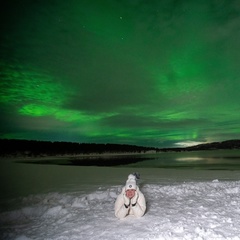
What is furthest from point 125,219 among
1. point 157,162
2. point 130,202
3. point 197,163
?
point 157,162

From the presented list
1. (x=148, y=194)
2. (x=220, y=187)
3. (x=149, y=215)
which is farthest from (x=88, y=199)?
(x=220, y=187)

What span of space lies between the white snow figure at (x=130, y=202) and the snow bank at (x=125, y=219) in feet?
0.60

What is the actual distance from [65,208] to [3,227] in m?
1.93

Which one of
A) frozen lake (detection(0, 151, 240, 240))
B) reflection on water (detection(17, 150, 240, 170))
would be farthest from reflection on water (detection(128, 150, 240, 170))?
frozen lake (detection(0, 151, 240, 240))

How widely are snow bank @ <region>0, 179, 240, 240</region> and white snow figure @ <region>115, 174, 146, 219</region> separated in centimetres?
18

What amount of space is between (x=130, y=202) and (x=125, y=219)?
457mm

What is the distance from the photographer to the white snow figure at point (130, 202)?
21.4 feet

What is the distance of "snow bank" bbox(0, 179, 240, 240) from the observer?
5566 millimetres

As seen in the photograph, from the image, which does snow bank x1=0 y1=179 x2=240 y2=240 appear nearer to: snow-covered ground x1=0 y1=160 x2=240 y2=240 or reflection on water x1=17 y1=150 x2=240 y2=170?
snow-covered ground x1=0 y1=160 x2=240 y2=240

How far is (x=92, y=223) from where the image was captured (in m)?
6.40

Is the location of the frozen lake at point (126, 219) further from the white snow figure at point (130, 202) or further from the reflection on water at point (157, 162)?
the reflection on water at point (157, 162)

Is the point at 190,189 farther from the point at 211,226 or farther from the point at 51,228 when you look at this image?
the point at 51,228

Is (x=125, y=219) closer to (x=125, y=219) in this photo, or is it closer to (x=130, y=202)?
(x=125, y=219)

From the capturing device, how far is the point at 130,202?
669 cm
